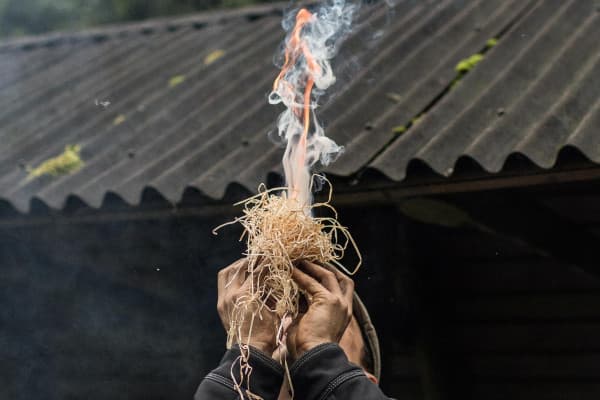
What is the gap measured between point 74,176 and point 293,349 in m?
2.70

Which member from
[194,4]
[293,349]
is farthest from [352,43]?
[194,4]

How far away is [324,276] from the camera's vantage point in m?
2.39

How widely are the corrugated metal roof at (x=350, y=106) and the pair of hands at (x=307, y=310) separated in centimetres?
127

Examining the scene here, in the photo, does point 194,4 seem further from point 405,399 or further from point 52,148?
point 405,399

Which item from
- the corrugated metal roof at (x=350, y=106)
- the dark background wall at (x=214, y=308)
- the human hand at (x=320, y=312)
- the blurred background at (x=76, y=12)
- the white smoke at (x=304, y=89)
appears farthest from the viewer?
the blurred background at (x=76, y=12)

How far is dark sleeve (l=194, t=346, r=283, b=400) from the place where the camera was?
7.09 ft

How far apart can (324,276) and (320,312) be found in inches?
6.3

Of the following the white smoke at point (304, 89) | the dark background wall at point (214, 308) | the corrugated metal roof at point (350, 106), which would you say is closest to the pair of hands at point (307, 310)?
the white smoke at point (304, 89)

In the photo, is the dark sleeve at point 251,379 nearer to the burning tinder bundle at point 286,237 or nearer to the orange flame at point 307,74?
the burning tinder bundle at point 286,237

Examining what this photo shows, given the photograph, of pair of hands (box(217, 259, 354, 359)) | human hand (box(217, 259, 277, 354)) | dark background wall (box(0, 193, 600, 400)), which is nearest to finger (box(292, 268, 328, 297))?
pair of hands (box(217, 259, 354, 359))

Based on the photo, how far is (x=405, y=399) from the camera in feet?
15.0

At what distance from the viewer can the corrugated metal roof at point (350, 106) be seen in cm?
376

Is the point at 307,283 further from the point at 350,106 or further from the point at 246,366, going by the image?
the point at 350,106

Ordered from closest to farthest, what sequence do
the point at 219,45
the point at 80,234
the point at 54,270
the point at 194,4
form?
the point at 80,234 → the point at 54,270 → the point at 219,45 → the point at 194,4
